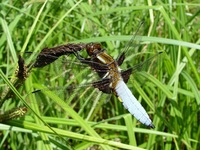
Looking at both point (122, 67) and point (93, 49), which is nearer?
point (93, 49)

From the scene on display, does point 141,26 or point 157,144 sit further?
point 157,144

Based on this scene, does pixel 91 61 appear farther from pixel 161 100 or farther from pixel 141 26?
pixel 161 100

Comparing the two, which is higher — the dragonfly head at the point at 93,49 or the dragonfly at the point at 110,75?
the dragonfly head at the point at 93,49

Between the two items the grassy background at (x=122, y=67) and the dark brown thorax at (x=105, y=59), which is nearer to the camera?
the dark brown thorax at (x=105, y=59)

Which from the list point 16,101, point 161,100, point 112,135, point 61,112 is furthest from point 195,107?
point 16,101

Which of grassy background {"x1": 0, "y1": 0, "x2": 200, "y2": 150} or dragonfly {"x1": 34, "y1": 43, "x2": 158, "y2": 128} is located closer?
dragonfly {"x1": 34, "y1": 43, "x2": 158, "y2": 128}

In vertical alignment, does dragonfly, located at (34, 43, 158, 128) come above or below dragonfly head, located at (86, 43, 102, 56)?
below

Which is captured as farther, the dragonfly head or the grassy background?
the grassy background

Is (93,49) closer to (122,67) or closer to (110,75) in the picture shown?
(110,75)

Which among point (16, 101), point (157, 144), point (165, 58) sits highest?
point (165, 58)

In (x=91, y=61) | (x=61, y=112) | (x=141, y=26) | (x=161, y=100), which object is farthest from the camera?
(x=61, y=112)

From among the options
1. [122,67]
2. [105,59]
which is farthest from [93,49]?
[122,67]
